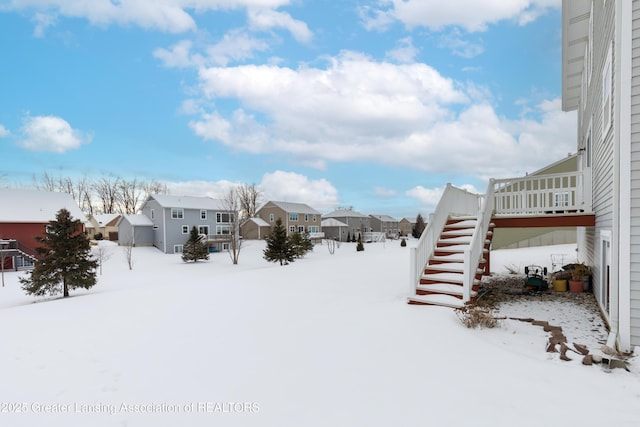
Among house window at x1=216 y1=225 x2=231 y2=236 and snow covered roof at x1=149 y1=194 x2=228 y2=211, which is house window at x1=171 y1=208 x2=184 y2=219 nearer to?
snow covered roof at x1=149 y1=194 x2=228 y2=211

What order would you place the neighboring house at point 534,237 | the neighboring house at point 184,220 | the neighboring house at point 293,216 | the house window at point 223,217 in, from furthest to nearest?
the neighboring house at point 293,216, the house window at point 223,217, the neighboring house at point 184,220, the neighboring house at point 534,237

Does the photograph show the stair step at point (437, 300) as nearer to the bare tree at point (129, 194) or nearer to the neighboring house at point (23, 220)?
the neighboring house at point (23, 220)

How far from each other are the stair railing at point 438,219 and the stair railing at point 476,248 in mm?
989

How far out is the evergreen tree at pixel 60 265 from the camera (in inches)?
449

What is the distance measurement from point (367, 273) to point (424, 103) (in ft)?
25.9

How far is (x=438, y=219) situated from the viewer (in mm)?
8484

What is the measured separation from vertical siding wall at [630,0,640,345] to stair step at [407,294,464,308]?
8.26ft

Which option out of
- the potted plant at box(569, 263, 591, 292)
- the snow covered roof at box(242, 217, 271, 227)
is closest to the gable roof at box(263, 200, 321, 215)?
the snow covered roof at box(242, 217, 271, 227)

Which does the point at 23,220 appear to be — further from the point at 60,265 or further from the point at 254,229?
the point at 254,229

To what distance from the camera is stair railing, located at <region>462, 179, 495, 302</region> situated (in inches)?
255

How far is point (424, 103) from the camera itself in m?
14.2

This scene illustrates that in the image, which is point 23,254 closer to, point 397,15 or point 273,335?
point 273,335

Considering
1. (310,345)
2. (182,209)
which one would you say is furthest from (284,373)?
(182,209)

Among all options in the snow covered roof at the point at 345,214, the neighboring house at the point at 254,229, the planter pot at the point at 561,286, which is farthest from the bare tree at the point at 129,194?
the planter pot at the point at 561,286
